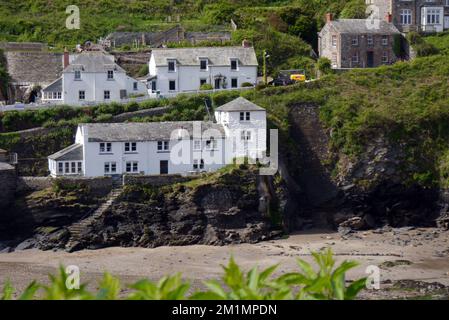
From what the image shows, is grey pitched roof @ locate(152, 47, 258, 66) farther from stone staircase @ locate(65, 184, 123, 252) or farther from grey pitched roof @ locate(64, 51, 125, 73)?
stone staircase @ locate(65, 184, 123, 252)

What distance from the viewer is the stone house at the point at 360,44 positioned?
213 feet

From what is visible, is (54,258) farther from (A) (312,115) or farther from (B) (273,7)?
(B) (273,7)

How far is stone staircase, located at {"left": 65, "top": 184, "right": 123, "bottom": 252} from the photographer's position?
4875 centimetres

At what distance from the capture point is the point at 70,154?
52562mm

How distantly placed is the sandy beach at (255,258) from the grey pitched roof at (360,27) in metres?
17.5

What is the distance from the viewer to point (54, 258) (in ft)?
154

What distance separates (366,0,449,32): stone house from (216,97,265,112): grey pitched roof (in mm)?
16547

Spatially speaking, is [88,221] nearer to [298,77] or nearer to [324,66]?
[298,77]

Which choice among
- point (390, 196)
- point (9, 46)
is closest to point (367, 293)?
point (390, 196)

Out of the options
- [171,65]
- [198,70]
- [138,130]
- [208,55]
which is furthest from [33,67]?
[138,130]

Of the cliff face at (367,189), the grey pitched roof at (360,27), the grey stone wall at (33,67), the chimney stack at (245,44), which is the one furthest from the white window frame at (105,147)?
the grey pitched roof at (360,27)

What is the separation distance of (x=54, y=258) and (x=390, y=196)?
16555 mm

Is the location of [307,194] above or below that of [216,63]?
below
